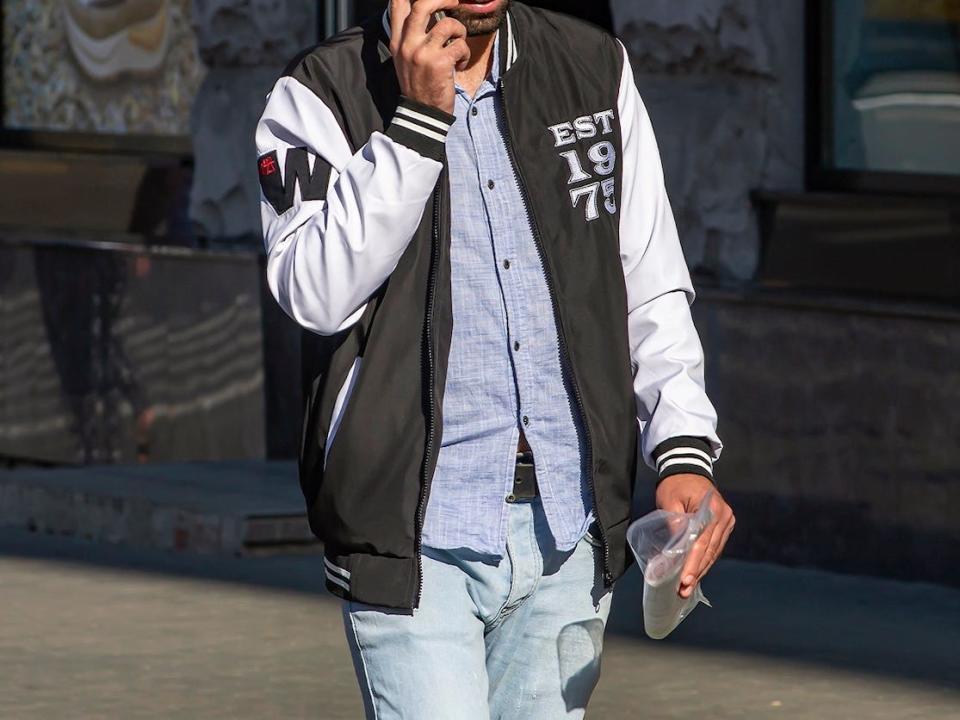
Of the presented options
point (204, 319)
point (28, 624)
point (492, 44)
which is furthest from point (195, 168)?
point (492, 44)

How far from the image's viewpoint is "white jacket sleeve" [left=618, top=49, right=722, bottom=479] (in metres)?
3.29

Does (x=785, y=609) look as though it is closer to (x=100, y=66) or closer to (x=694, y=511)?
(x=694, y=511)

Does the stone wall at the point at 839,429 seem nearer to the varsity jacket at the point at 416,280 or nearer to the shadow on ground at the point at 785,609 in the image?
the shadow on ground at the point at 785,609

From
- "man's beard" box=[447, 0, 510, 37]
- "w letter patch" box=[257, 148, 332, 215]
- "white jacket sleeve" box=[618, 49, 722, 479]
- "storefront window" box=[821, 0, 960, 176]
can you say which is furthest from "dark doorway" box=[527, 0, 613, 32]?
"w letter patch" box=[257, 148, 332, 215]

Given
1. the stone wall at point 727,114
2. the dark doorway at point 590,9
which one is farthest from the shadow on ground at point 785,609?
the dark doorway at point 590,9

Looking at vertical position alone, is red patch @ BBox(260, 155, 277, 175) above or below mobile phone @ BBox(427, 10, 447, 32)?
below

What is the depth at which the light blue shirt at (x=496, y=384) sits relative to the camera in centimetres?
317

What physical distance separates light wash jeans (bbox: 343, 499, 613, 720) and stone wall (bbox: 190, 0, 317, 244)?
6.76 metres

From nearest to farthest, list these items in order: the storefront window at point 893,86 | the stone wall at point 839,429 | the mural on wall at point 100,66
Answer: the stone wall at point 839,429 < the storefront window at point 893,86 < the mural on wall at point 100,66

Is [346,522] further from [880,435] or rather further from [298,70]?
[880,435]

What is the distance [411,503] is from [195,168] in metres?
7.52

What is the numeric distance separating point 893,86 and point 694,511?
17.0ft

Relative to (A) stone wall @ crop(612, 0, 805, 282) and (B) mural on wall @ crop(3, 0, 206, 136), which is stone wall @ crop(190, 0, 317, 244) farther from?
(A) stone wall @ crop(612, 0, 805, 282)

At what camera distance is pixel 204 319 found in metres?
10.2
